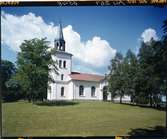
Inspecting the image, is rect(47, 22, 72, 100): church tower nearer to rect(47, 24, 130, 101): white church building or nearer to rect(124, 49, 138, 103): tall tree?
rect(47, 24, 130, 101): white church building

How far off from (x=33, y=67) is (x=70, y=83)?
64 cm

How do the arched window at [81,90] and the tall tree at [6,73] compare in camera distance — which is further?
the arched window at [81,90]

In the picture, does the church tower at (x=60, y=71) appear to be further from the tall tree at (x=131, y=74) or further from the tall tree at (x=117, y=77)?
the tall tree at (x=131, y=74)

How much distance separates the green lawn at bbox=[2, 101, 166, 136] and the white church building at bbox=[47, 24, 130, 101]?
0.53ft

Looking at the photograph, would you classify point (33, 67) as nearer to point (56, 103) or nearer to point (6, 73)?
point (6, 73)

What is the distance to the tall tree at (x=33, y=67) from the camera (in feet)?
17.2

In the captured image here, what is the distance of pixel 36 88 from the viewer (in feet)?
17.4

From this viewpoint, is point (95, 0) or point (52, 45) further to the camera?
point (52, 45)

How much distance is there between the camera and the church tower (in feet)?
17.6

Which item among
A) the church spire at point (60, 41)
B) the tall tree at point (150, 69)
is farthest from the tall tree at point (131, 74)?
the church spire at point (60, 41)

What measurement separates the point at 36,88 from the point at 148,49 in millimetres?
1684

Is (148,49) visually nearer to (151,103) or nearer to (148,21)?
(148,21)

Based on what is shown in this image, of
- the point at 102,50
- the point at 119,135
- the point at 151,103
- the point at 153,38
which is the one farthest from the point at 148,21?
the point at 119,135

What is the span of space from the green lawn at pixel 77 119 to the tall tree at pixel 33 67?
0.65ft
